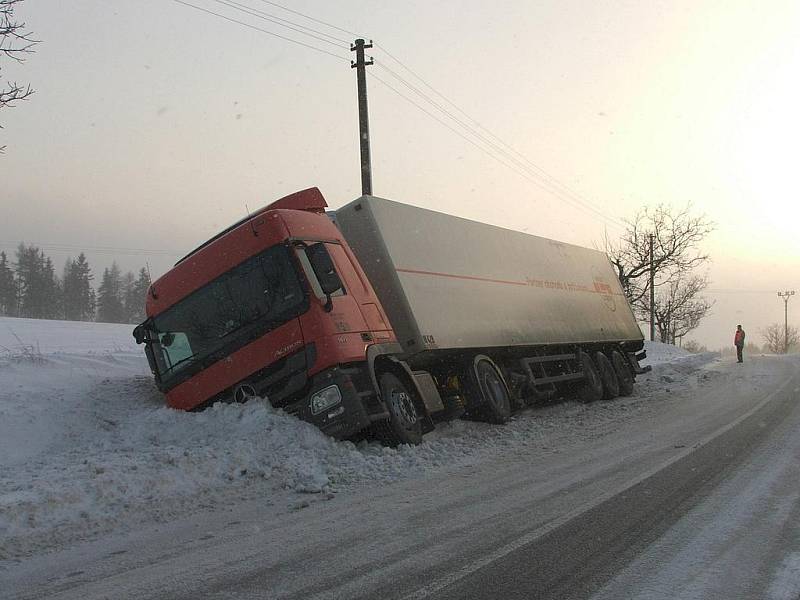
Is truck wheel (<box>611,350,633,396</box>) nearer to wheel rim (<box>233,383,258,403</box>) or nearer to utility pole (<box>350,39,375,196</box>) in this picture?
utility pole (<box>350,39,375,196</box>)

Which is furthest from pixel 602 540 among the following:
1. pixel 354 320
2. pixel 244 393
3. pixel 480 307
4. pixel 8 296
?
pixel 8 296

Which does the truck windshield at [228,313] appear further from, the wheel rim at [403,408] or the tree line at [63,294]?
the tree line at [63,294]

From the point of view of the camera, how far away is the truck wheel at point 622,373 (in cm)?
1662

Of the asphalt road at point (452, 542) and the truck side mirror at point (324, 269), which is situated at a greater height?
the truck side mirror at point (324, 269)

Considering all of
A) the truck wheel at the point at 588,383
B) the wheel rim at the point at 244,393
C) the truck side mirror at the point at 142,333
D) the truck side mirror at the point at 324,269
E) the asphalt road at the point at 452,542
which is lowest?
the asphalt road at the point at 452,542

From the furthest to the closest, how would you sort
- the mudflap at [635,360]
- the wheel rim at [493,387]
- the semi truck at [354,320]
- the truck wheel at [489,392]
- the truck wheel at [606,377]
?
1. the mudflap at [635,360]
2. the truck wheel at [606,377]
3. the wheel rim at [493,387]
4. the truck wheel at [489,392]
5. the semi truck at [354,320]

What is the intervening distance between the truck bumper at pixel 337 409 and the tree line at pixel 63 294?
70.2 metres

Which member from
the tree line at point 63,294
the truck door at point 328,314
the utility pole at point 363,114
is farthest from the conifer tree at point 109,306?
the truck door at point 328,314

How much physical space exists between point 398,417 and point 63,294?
91.2m

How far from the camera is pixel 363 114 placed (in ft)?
61.0

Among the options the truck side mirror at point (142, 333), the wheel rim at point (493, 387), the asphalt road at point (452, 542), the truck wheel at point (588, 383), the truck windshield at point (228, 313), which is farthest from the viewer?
the truck wheel at point (588, 383)

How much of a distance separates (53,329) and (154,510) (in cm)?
2421

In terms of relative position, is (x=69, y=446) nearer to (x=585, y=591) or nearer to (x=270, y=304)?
(x=270, y=304)

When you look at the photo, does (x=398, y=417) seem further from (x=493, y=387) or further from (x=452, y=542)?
(x=452, y=542)
